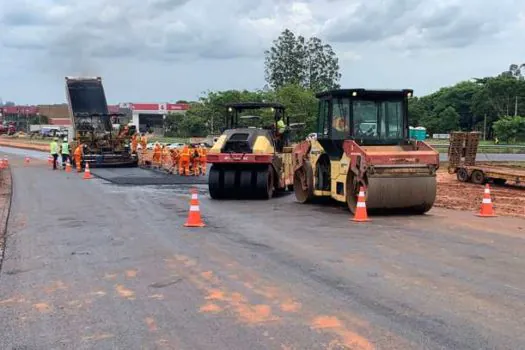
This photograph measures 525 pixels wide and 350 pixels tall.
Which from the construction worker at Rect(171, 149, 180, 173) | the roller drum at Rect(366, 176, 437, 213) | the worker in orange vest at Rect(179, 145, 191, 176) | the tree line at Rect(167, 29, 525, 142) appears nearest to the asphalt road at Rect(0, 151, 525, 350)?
the roller drum at Rect(366, 176, 437, 213)

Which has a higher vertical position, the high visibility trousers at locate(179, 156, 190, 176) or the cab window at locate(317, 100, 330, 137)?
the cab window at locate(317, 100, 330, 137)

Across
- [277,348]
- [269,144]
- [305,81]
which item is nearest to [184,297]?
[277,348]

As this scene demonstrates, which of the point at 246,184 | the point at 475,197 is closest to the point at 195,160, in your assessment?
the point at 246,184

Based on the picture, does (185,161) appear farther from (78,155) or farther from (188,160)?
(78,155)

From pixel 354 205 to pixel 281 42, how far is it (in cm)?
7873

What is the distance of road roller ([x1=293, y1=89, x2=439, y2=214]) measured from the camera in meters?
13.5

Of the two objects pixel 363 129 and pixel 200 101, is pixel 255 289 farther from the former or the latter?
pixel 200 101

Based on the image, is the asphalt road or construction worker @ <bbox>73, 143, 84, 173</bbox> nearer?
the asphalt road

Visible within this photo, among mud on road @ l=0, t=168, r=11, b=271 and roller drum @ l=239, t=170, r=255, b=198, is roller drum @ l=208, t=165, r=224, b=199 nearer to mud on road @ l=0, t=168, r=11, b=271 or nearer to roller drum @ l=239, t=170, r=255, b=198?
roller drum @ l=239, t=170, r=255, b=198

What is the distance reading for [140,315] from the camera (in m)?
6.35

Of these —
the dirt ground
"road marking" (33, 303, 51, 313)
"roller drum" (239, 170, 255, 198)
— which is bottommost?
the dirt ground

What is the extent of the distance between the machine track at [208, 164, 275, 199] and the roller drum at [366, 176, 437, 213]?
4.90 metres

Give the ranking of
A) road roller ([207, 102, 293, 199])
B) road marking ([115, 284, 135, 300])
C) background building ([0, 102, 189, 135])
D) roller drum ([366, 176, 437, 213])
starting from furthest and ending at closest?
1. background building ([0, 102, 189, 135])
2. road roller ([207, 102, 293, 199])
3. roller drum ([366, 176, 437, 213])
4. road marking ([115, 284, 135, 300])

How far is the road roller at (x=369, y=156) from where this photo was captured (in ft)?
44.3
